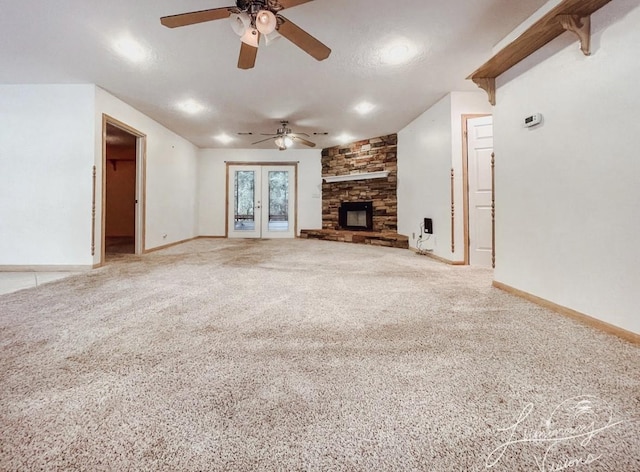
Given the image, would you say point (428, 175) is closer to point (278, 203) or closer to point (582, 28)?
point (582, 28)

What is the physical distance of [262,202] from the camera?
25.5 ft

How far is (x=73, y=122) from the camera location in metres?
3.63

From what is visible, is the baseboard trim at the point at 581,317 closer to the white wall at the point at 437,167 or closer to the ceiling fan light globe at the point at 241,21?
the white wall at the point at 437,167

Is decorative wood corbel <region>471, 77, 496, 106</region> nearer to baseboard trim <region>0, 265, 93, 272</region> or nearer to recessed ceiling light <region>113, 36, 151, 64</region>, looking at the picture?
recessed ceiling light <region>113, 36, 151, 64</region>

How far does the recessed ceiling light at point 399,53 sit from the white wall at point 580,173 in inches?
37.6

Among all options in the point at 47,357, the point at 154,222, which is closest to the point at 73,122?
the point at 154,222

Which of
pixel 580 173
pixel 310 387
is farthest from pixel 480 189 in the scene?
pixel 310 387

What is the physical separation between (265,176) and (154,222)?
3.20 m

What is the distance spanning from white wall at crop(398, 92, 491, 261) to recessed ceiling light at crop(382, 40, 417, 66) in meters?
1.28

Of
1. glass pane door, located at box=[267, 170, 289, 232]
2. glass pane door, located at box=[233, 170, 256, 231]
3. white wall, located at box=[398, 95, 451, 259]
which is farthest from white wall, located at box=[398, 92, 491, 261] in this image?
glass pane door, located at box=[233, 170, 256, 231]

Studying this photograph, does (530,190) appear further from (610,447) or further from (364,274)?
(610,447)

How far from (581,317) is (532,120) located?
4.95 feet

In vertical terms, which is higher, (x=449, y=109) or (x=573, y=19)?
(x=449, y=109)

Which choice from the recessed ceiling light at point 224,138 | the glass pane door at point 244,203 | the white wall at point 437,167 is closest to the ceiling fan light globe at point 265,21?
the white wall at point 437,167
